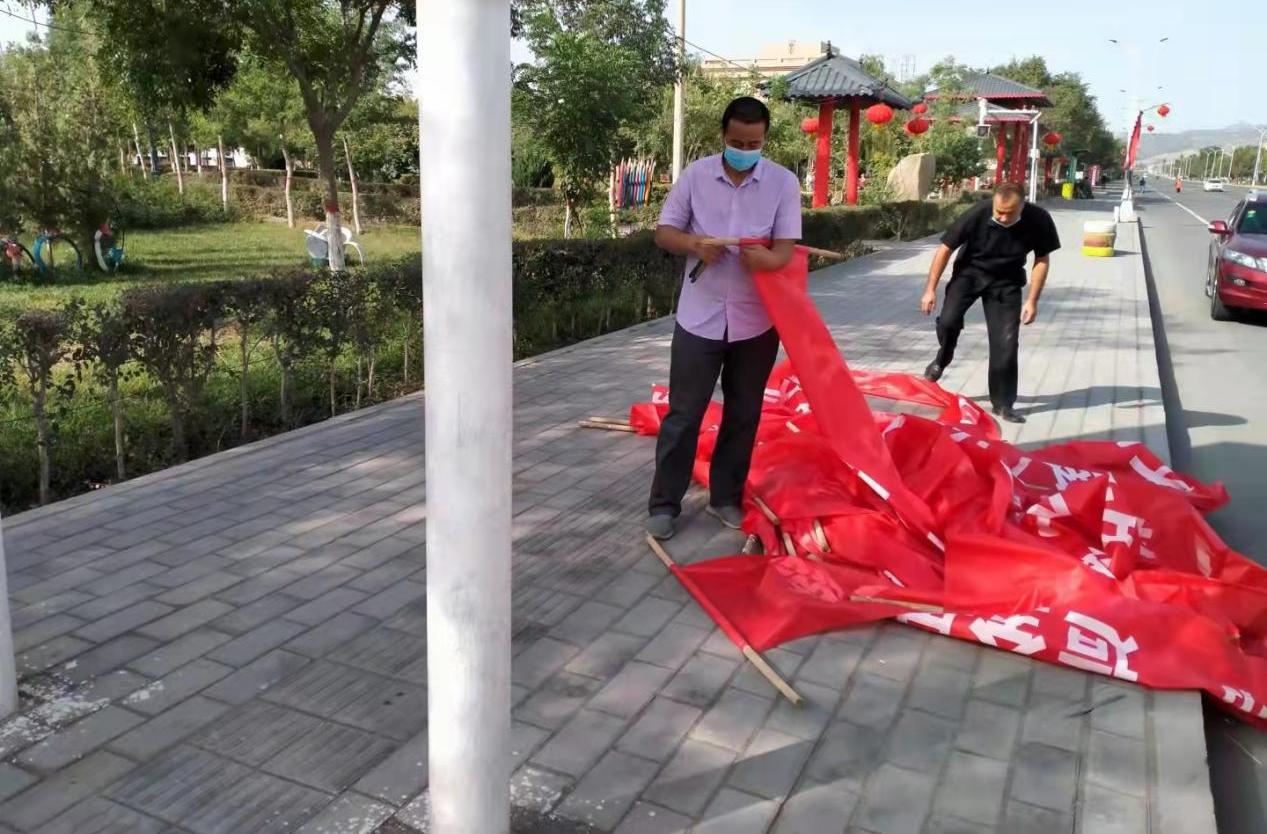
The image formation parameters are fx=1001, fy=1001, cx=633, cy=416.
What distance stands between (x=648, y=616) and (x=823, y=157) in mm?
19895

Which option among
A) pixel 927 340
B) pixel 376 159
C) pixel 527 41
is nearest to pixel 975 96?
pixel 376 159

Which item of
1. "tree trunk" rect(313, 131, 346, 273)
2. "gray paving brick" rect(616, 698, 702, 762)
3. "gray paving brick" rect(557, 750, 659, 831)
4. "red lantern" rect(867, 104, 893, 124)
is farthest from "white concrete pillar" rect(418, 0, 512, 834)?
"red lantern" rect(867, 104, 893, 124)

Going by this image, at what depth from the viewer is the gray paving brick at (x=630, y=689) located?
9.92 feet

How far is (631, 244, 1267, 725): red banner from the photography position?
337 cm

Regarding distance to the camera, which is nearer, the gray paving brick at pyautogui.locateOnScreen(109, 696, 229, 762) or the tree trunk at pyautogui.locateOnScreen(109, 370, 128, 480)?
the gray paving brick at pyautogui.locateOnScreen(109, 696, 229, 762)

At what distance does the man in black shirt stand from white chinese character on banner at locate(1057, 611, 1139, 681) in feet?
11.6

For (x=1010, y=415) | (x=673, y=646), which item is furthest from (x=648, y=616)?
(x=1010, y=415)

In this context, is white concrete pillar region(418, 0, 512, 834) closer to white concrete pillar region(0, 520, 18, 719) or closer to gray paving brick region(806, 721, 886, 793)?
gray paving brick region(806, 721, 886, 793)

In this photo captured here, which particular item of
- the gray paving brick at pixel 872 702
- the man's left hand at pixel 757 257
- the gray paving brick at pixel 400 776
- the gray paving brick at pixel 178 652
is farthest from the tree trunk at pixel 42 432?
the gray paving brick at pixel 872 702

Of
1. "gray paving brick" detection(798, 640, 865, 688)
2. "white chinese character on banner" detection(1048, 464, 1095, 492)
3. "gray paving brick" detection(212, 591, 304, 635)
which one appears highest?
"white chinese character on banner" detection(1048, 464, 1095, 492)

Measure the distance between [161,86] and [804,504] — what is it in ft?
31.9

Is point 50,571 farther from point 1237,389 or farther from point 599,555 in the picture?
point 1237,389

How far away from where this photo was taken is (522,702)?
9.98ft

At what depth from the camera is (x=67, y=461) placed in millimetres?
5266
